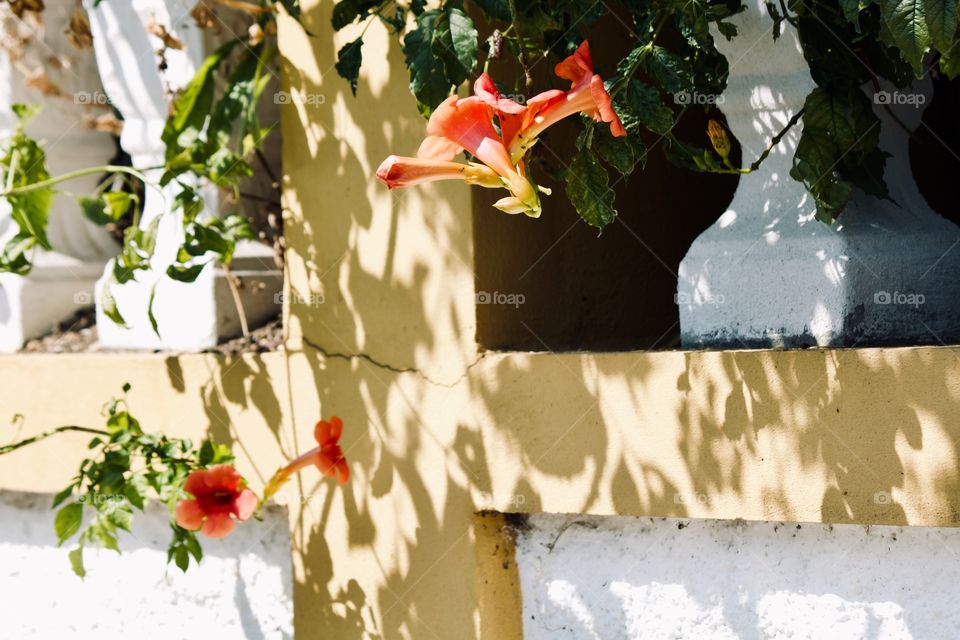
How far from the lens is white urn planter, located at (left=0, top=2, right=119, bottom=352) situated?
3.06 meters

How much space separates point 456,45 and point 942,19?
70 centimetres

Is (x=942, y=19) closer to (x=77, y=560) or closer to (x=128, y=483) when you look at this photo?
(x=128, y=483)

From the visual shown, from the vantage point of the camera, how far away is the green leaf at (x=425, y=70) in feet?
6.02

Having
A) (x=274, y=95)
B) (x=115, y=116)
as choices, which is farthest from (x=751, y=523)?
(x=115, y=116)

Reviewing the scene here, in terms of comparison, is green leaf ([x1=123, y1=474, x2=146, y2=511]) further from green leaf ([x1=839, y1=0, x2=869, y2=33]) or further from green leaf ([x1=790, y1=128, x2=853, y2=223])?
green leaf ([x1=839, y1=0, x2=869, y2=33])

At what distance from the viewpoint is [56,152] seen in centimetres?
317

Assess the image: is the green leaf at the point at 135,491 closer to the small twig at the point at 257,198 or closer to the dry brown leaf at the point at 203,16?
the small twig at the point at 257,198

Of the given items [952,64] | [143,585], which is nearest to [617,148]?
[952,64]

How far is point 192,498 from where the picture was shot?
2248 mm

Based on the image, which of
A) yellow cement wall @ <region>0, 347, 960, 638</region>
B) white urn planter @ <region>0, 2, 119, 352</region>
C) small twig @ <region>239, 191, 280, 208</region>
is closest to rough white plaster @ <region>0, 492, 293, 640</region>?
A: yellow cement wall @ <region>0, 347, 960, 638</region>

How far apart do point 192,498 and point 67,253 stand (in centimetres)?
124

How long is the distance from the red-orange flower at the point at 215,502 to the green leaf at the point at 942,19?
1443 millimetres

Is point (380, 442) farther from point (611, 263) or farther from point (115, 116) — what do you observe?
point (115, 116)

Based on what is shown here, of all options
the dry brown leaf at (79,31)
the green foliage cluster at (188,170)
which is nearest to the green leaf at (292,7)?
the green foliage cluster at (188,170)
